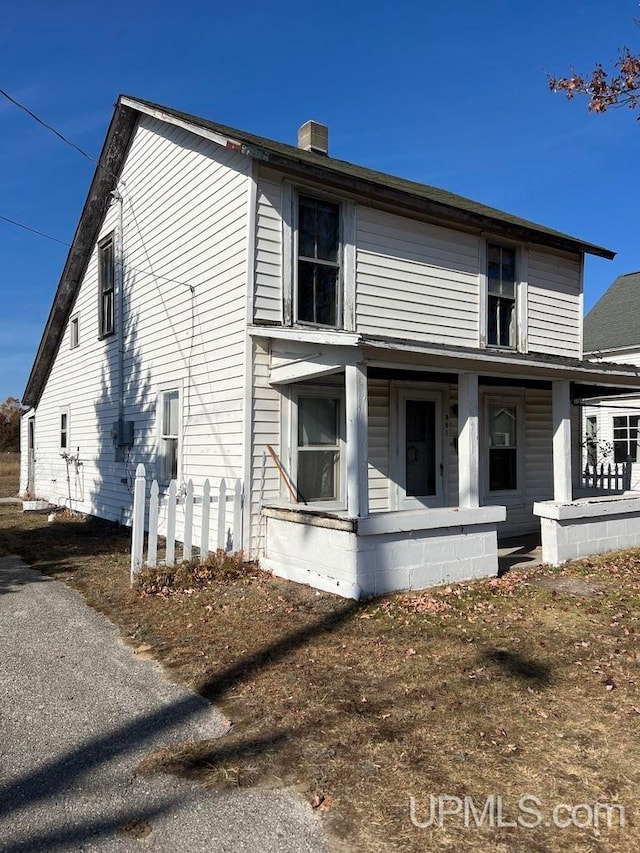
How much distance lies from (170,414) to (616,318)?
681 inches

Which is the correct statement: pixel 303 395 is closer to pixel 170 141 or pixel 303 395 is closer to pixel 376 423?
pixel 376 423

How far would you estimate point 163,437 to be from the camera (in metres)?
10.8

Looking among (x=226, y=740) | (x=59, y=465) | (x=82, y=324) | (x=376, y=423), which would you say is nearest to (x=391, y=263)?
(x=376, y=423)

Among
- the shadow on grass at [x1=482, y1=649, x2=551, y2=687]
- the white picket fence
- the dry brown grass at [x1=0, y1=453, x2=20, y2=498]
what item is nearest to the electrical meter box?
the white picket fence

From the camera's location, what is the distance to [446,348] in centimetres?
739

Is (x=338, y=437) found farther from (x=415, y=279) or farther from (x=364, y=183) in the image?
(x=364, y=183)

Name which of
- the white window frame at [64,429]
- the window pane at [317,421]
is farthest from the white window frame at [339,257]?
the white window frame at [64,429]

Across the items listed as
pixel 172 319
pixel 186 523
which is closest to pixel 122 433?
pixel 172 319

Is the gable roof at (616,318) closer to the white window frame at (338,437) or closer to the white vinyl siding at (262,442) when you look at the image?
the white window frame at (338,437)

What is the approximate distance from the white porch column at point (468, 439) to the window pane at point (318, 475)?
193cm

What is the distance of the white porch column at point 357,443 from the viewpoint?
22.3ft

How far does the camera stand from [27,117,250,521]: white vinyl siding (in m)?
8.70

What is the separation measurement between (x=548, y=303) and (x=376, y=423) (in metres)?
4.43
